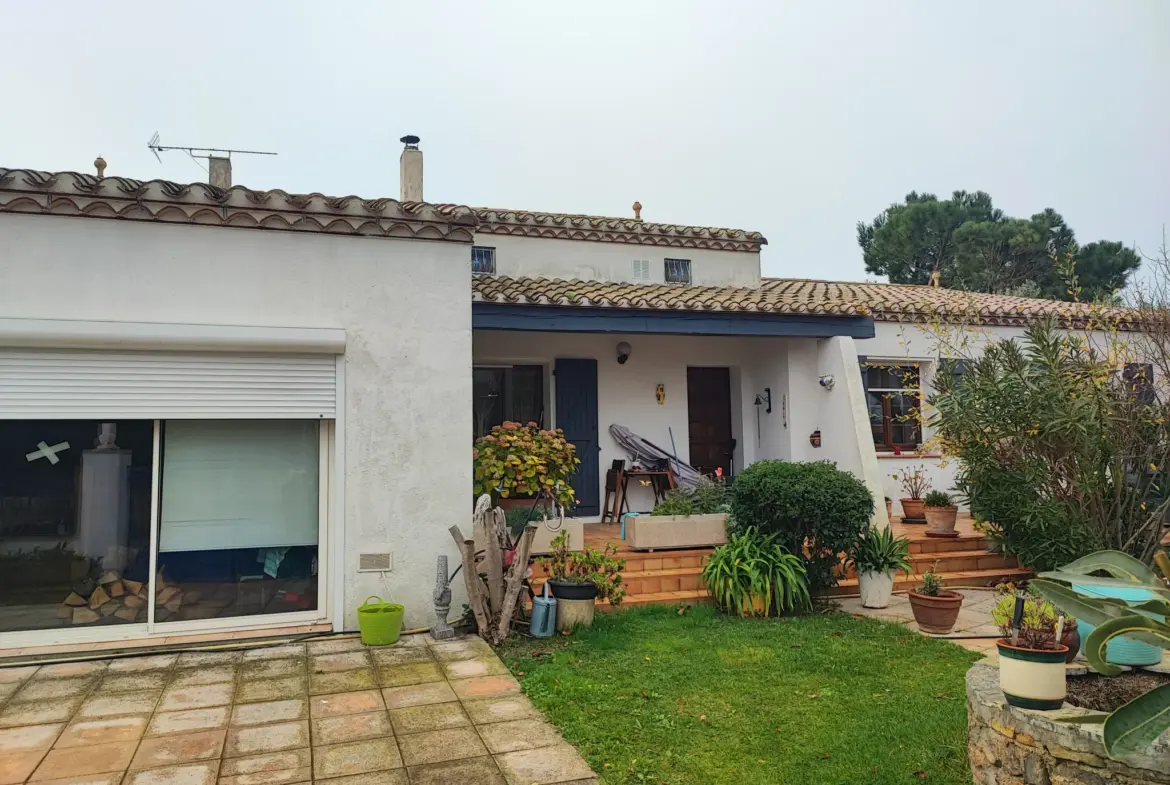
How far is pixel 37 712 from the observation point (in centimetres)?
457

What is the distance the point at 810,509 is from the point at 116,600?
20.8 ft

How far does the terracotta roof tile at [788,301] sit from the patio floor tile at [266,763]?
17.9 feet

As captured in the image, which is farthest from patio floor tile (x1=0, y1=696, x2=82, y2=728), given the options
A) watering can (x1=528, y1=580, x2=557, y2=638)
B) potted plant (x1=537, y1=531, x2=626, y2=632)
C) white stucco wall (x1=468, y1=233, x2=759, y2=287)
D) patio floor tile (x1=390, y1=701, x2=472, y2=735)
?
white stucco wall (x1=468, y1=233, x2=759, y2=287)

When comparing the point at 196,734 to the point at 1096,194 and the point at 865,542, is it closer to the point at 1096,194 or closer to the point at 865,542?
the point at 865,542

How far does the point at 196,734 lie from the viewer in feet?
14.0

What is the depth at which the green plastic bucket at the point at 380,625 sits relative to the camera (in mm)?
6027

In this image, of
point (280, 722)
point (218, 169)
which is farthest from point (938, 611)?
point (218, 169)

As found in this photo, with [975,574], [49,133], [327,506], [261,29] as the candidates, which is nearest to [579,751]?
[327,506]

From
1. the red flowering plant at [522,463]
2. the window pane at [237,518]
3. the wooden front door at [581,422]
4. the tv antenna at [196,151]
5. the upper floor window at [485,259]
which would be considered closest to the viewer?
the window pane at [237,518]

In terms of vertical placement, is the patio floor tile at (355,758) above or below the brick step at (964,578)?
below

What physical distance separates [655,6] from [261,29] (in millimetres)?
5504

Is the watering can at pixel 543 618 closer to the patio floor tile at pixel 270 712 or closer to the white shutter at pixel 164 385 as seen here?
the patio floor tile at pixel 270 712

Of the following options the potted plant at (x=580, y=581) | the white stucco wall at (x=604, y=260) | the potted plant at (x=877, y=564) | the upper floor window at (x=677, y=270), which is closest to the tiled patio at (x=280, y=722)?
the potted plant at (x=580, y=581)

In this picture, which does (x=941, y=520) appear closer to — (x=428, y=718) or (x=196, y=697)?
(x=428, y=718)
